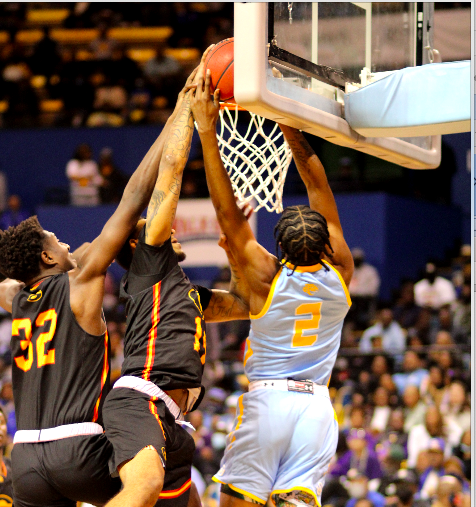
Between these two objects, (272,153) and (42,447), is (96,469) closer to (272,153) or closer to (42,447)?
(42,447)

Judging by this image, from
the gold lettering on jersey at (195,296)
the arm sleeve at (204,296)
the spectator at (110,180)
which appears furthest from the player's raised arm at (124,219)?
the spectator at (110,180)

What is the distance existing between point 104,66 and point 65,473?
11.3 m

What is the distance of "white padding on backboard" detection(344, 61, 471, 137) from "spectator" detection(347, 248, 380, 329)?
6374 millimetres

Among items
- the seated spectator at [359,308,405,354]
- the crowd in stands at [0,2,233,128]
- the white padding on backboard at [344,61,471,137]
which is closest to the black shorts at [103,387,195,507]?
the white padding on backboard at [344,61,471,137]

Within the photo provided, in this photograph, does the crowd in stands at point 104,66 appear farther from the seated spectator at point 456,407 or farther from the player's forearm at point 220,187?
the player's forearm at point 220,187

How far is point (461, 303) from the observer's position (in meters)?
10.0

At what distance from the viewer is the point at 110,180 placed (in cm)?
1232

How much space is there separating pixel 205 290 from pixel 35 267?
91cm

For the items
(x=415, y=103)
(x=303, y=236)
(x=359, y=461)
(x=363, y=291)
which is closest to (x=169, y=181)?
(x=303, y=236)

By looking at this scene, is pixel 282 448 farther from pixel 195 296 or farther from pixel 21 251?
pixel 21 251

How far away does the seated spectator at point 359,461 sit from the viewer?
7836 mm

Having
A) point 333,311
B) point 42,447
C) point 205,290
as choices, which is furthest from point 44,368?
point 333,311

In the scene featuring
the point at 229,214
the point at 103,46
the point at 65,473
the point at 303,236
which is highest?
the point at 103,46

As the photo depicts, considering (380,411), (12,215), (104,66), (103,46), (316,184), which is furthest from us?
(103,46)
